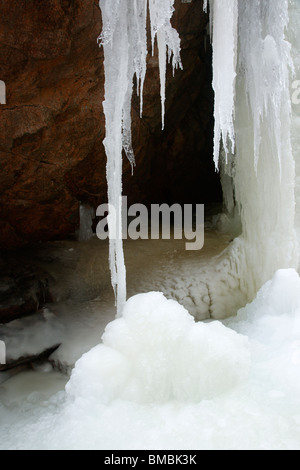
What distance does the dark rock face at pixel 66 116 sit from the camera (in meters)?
3.04

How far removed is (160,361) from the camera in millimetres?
2293

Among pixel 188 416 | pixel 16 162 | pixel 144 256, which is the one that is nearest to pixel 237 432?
pixel 188 416

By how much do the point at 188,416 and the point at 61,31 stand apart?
2.63 m

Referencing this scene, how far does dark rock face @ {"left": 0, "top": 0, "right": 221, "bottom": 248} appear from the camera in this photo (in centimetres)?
304

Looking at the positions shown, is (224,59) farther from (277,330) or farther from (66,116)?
(277,330)

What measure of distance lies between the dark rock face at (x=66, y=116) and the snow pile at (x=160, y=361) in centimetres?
195

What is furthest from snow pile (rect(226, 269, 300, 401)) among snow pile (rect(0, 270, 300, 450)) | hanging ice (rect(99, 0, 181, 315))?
hanging ice (rect(99, 0, 181, 315))

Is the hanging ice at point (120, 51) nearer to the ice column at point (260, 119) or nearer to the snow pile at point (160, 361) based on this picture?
the ice column at point (260, 119)

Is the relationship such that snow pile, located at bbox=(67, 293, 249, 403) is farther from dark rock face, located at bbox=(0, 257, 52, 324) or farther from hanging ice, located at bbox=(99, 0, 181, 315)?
dark rock face, located at bbox=(0, 257, 52, 324)

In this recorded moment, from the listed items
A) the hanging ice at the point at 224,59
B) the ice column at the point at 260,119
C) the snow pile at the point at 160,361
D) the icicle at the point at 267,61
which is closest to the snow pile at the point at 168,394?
the snow pile at the point at 160,361

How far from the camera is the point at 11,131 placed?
11.3 ft

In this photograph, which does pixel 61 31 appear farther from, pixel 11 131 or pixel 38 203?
pixel 38 203

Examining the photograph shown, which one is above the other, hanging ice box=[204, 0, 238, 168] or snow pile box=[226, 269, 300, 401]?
hanging ice box=[204, 0, 238, 168]

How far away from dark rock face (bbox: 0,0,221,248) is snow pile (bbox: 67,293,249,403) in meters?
1.95
